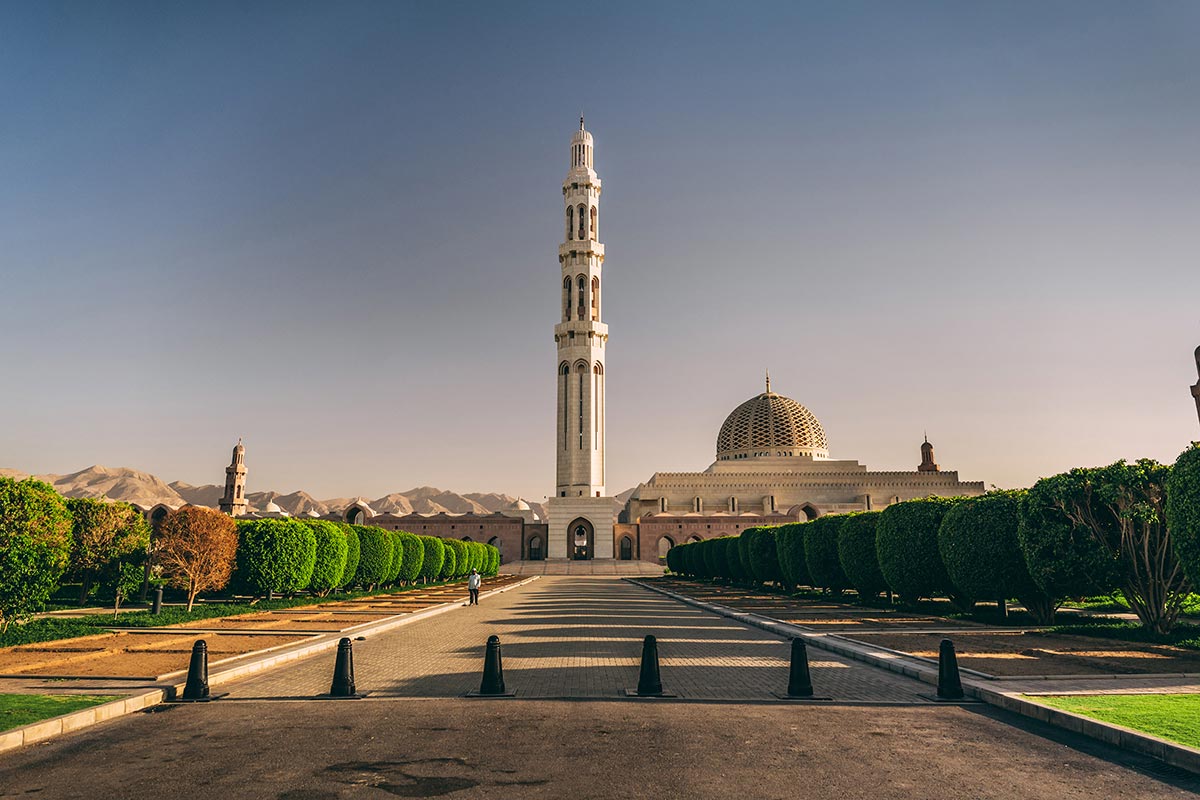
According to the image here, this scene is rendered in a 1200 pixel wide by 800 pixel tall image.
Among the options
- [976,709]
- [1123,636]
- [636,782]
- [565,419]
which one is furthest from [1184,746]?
[565,419]

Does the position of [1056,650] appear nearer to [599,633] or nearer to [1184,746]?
[1184,746]

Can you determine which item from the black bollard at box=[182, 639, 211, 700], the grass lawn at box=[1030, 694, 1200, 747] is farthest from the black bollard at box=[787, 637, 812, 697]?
the black bollard at box=[182, 639, 211, 700]

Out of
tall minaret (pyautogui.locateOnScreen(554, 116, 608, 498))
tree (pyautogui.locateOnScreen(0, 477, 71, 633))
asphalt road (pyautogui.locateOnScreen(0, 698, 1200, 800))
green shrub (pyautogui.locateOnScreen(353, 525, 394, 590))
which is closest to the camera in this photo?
asphalt road (pyautogui.locateOnScreen(0, 698, 1200, 800))

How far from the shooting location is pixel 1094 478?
15.8 m

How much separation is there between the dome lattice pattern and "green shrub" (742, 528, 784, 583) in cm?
6359

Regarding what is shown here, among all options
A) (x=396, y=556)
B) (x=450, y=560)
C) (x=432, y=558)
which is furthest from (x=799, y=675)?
(x=450, y=560)

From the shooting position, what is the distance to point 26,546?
1351cm

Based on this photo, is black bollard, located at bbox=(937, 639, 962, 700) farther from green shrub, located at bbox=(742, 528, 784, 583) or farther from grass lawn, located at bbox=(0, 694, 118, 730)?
green shrub, located at bbox=(742, 528, 784, 583)

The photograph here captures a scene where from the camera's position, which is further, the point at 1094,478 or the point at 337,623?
the point at 337,623

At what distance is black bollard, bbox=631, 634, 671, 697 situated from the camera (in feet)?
29.4

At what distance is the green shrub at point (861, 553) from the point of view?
77.6 ft

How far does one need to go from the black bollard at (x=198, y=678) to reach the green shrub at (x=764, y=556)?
2618 cm

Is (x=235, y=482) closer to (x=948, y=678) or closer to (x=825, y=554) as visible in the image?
(x=825, y=554)

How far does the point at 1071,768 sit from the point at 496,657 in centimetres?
561
